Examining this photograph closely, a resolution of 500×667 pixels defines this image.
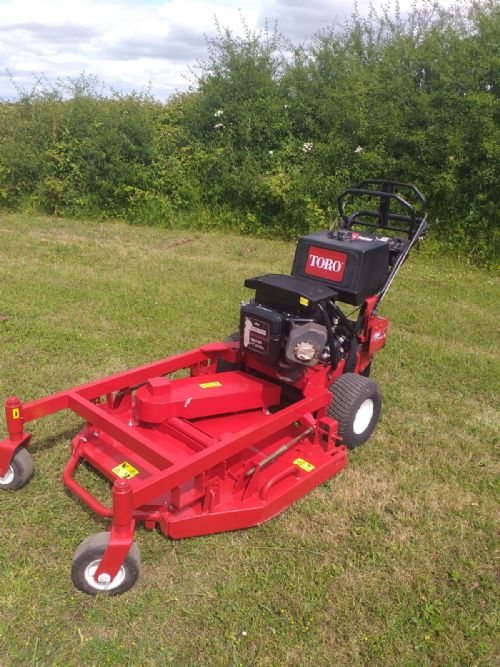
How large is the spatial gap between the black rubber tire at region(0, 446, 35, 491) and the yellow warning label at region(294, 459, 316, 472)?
1.71 metres

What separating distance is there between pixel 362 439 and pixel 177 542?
5.59 feet

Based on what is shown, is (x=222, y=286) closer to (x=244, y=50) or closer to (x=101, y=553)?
(x=101, y=553)

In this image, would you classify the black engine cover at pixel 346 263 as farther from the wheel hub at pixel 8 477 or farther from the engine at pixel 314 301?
the wheel hub at pixel 8 477

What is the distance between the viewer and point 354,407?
13.9 feet

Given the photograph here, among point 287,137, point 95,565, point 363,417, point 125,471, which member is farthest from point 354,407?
point 287,137

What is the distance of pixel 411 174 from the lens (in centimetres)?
1037

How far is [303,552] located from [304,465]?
0.62 m

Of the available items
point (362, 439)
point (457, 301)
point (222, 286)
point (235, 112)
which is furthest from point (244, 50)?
point (362, 439)

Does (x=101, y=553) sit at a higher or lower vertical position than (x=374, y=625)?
higher

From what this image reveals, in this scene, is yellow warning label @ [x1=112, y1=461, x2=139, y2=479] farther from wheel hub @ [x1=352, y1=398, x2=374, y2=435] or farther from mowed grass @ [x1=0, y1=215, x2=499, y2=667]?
wheel hub @ [x1=352, y1=398, x2=374, y2=435]

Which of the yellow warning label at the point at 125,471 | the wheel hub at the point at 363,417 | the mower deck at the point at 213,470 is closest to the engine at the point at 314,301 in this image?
the wheel hub at the point at 363,417

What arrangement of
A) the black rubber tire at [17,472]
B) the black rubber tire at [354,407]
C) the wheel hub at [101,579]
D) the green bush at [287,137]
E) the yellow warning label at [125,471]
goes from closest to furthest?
the wheel hub at [101,579]
the yellow warning label at [125,471]
the black rubber tire at [17,472]
the black rubber tire at [354,407]
the green bush at [287,137]

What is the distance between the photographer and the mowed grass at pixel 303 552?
2.86 meters

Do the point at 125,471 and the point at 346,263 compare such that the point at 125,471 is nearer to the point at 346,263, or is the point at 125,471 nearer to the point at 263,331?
the point at 263,331
